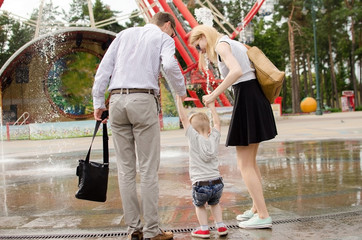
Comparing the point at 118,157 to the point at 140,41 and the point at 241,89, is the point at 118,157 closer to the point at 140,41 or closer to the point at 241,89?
the point at 140,41

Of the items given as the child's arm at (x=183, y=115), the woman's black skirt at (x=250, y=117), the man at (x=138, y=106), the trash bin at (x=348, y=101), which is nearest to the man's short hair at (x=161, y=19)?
the man at (x=138, y=106)

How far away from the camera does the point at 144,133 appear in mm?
3527

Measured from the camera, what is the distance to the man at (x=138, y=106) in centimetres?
351

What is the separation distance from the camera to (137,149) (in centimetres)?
353

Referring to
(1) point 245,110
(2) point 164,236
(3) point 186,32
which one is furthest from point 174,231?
(3) point 186,32

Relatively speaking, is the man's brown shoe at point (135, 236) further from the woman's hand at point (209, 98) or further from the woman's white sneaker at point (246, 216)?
the woman's hand at point (209, 98)

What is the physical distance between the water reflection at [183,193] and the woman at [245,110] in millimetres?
375

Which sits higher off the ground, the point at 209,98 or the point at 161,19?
the point at 161,19

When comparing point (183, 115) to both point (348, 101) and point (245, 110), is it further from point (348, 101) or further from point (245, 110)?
point (348, 101)

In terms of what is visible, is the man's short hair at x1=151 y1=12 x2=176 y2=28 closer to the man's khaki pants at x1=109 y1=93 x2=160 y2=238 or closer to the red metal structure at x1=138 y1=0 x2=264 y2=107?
the man's khaki pants at x1=109 y1=93 x2=160 y2=238

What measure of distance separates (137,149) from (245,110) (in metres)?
0.99

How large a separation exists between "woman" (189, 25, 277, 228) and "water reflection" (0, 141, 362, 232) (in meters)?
0.37

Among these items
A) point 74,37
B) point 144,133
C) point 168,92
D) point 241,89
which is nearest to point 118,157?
point 144,133

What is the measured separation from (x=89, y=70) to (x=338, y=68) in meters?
49.3
